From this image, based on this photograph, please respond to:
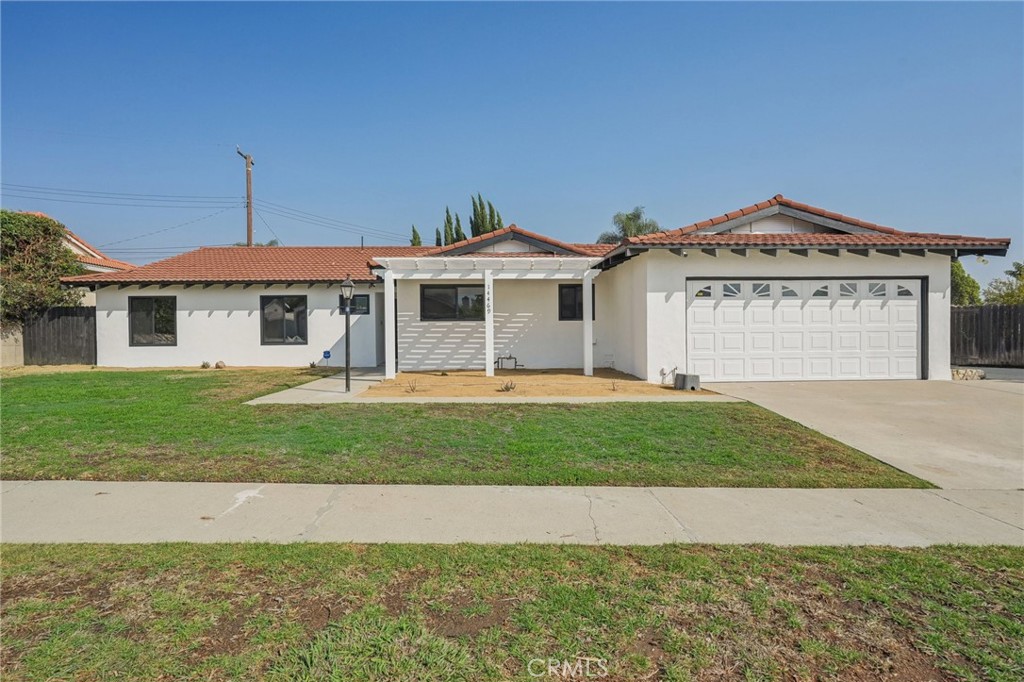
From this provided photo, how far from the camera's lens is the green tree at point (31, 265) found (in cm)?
1747

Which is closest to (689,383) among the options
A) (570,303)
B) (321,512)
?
(570,303)

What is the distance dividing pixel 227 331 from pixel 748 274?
52.5 feet

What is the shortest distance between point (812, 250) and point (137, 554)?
13.1m

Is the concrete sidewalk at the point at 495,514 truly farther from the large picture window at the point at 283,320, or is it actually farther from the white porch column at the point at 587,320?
the large picture window at the point at 283,320

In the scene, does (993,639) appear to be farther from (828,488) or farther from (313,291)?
(313,291)

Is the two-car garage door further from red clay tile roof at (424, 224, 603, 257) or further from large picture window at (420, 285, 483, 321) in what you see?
large picture window at (420, 285, 483, 321)

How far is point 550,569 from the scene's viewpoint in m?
3.46

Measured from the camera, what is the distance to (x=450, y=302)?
16.2 meters

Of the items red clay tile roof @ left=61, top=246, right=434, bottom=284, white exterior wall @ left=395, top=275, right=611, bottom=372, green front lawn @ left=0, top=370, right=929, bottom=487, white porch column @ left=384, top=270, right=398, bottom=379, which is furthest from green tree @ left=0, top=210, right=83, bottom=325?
white porch column @ left=384, top=270, right=398, bottom=379

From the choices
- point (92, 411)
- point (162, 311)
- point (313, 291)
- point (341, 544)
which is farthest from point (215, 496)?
point (162, 311)

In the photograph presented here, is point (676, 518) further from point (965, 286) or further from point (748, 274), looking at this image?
point (965, 286)

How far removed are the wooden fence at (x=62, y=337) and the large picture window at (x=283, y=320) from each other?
5.68 metres

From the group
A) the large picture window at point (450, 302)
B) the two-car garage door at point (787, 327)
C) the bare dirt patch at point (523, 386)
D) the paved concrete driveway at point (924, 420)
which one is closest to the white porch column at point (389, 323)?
the bare dirt patch at point (523, 386)

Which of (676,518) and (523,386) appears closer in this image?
(676,518)
